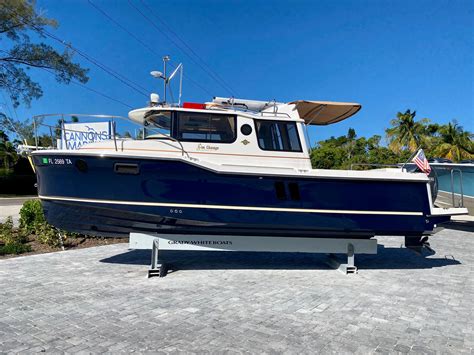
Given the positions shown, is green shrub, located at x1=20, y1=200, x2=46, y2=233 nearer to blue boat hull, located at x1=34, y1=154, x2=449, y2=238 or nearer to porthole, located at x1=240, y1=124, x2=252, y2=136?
blue boat hull, located at x1=34, y1=154, x2=449, y2=238

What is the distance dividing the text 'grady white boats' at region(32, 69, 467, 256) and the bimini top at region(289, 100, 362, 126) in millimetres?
438

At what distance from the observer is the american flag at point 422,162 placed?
572 centimetres

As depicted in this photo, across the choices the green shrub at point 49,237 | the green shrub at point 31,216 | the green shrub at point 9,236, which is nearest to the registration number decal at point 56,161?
the green shrub at point 49,237

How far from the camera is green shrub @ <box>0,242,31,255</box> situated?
6.37 meters

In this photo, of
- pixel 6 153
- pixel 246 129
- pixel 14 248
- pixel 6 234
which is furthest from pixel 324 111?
pixel 6 153

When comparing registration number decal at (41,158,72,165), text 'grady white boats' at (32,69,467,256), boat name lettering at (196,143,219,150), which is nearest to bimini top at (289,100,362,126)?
text 'grady white boats' at (32,69,467,256)

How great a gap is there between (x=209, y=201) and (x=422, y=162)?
391cm

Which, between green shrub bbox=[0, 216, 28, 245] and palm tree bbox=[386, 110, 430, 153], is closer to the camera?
green shrub bbox=[0, 216, 28, 245]

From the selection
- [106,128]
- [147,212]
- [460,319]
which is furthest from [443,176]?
[106,128]

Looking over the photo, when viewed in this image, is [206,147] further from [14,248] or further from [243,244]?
[14,248]

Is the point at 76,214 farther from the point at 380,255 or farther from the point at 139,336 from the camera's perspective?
the point at 380,255

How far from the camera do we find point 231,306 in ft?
13.2

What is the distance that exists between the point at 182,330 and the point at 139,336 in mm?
428

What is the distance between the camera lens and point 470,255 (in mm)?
7316
